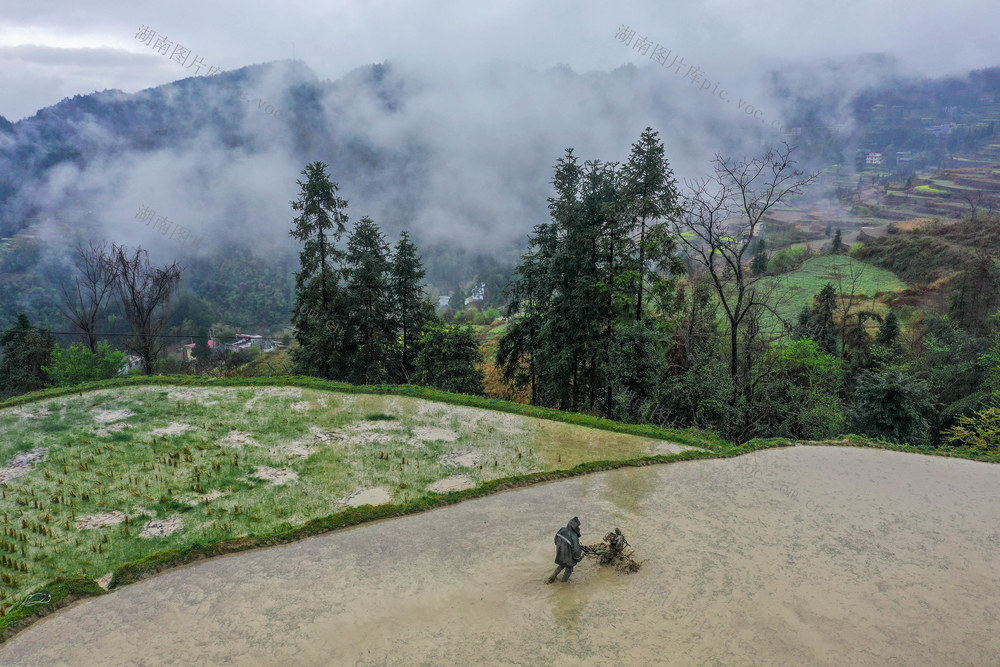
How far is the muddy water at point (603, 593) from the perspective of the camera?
7242mm

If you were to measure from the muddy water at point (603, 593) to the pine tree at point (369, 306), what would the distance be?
54.4 feet

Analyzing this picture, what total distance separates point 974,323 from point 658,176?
2794 cm

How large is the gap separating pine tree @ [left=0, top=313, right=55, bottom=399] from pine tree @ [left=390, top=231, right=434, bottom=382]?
22.5 meters

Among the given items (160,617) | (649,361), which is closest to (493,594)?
(160,617)

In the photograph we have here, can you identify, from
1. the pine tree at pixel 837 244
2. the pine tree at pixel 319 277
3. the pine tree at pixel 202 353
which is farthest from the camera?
the pine tree at pixel 837 244

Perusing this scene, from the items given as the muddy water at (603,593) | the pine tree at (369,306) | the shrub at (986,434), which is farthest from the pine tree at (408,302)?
the shrub at (986,434)

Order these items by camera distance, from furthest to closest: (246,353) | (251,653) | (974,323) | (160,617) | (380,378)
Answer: (246,353), (974,323), (380,378), (160,617), (251,653)

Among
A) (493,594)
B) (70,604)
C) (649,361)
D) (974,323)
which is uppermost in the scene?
(974,323)

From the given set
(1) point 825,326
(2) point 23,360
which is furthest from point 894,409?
(2) point 23,360

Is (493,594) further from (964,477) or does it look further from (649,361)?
(649,361)

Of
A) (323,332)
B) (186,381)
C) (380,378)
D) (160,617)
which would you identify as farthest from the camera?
(380,378)

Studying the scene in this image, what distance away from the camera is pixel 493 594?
8.27m

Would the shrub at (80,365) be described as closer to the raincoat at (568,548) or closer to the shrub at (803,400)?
the raincoat at (568,548)

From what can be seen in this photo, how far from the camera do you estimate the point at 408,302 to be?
26.8 metres
